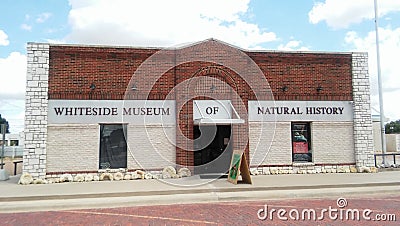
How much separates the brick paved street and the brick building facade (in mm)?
4540

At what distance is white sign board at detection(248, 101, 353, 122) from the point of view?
44.9ft

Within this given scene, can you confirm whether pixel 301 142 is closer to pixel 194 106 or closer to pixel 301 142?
pixel 301 142

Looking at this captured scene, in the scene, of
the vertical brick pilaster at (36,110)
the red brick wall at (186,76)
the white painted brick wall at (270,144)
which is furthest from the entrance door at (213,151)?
the vertical brick pilaster at (36,110)

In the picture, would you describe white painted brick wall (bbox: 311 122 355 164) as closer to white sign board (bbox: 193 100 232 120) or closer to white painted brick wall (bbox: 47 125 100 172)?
white sign board (bbox: 193 100 232 120)

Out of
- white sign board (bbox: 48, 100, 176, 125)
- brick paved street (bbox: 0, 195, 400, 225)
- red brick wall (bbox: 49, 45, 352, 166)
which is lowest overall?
brick paved street (bbox: 0, 195, 400, 225)

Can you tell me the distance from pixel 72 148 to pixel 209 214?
7142 mm

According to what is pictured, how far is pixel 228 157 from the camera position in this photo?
13844 millimetres

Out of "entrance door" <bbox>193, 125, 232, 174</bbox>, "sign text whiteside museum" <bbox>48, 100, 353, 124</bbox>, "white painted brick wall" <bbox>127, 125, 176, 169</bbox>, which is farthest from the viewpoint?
"entrance door" <bbox>193, 125, 232, 174</bbox>

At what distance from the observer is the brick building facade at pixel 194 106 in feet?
41.1

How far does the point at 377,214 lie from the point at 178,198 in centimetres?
484

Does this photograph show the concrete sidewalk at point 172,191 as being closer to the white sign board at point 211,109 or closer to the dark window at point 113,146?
the dark window at point 113,146

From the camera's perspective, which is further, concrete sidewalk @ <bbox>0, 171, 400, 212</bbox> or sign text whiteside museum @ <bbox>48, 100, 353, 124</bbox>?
sign text whiteside museum @ <bbox>48, 100, 353, 124</bbox>

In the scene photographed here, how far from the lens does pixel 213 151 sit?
550 inches

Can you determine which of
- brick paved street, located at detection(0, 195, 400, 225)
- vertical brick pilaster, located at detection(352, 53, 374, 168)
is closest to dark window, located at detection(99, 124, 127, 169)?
brick paved street, located at detection(0, 195, 400, 225)
